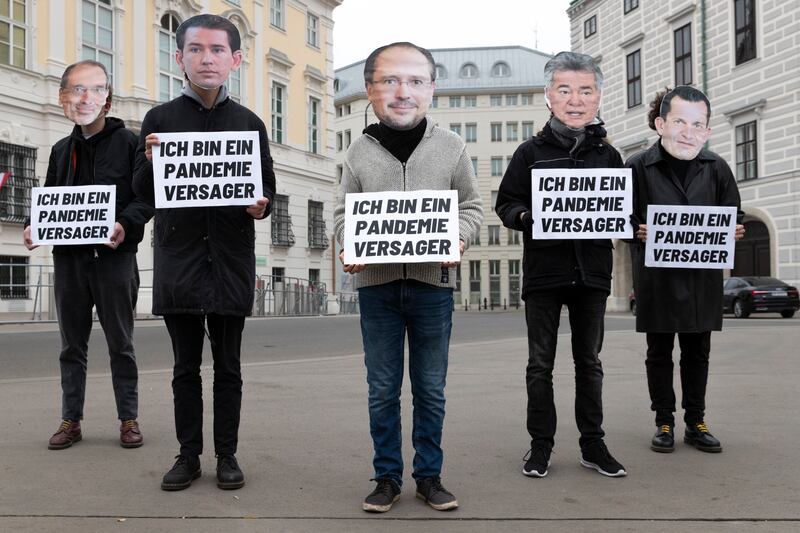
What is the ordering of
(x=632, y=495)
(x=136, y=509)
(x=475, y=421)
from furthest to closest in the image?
(x=475, y=421) → (x=632, y=495) → (x=136, y=509)

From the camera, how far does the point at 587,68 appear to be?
4.40m

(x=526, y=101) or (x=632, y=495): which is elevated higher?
(x=526, y=101)

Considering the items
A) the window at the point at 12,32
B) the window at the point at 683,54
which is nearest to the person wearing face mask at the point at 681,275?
the window at the point at 12,32

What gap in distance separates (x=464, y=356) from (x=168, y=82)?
20.1 metres

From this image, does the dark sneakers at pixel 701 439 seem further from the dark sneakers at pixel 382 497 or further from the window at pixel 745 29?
the window at pixel 745 29

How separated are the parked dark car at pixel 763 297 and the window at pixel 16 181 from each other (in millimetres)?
19758

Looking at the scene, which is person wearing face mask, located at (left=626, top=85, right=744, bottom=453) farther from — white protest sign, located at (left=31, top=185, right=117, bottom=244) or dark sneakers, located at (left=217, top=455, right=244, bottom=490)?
white protest sign, located at (left=31, top=185, right=117, bottom=244)

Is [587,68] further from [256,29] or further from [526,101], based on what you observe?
[526,101]

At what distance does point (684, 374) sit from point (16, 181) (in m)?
20.8

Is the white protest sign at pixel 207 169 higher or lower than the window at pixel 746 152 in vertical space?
lower

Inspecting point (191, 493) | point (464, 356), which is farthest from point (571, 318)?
point (464, 356)

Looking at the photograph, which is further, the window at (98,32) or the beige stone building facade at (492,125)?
the beige stone building facade at (492,125)

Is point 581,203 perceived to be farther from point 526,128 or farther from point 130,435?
point 526,128

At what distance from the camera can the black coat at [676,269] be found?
16.0 feet
